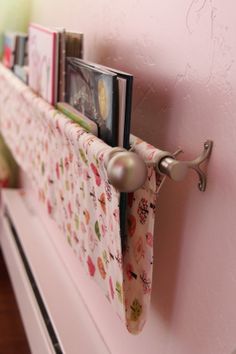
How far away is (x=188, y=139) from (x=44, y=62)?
20.9 inches

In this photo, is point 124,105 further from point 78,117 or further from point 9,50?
point 9,50

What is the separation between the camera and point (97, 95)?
74 cm

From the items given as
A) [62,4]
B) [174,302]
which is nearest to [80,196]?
[174,302]

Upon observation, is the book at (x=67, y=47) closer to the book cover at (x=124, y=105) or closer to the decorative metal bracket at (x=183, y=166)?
the book cover at (x=124, y=105)

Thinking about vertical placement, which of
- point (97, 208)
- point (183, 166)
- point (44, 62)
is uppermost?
point (44, 62)

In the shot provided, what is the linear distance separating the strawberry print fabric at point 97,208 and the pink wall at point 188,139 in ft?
0.24

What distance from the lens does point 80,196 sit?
80 cm

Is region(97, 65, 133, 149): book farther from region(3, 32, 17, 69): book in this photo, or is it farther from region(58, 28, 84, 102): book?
region(3, 32, 17, 69): book

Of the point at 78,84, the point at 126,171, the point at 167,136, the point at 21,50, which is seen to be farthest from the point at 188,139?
the point at 21,50

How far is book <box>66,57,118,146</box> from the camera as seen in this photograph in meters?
0.68

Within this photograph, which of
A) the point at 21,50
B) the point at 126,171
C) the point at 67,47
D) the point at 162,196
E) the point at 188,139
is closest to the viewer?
the point at 126,171

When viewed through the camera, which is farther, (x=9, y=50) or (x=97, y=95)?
(x=9, y=50)

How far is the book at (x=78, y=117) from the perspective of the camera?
74cm

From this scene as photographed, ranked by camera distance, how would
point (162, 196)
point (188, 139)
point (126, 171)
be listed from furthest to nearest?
point (162, 196), point (188, 139), point (126, 171)
